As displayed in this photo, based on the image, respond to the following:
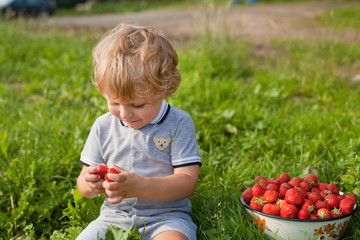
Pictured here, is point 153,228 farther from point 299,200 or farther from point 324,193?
point 324,193

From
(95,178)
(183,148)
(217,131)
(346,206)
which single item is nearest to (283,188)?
(346,206)

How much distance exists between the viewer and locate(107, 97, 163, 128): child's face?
1.74 meters

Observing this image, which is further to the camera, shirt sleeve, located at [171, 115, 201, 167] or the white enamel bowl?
shirt sleeve, located at [171, 115, 201, 167]

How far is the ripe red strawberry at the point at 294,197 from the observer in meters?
1.76

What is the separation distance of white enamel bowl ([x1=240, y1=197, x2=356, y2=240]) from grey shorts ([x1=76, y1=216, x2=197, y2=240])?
328 millimetres

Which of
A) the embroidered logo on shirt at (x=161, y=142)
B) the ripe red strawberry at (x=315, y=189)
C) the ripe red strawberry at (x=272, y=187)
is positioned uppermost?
the embroidered logo on shirt at (x=161, y=142)

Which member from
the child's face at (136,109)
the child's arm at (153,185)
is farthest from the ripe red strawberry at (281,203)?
the child's face at (136,109)

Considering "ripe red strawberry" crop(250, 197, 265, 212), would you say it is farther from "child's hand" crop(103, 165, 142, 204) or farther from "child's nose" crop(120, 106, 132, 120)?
"child's nose" crop(120, 106, 132, 120)

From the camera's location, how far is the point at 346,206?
175 centimetres

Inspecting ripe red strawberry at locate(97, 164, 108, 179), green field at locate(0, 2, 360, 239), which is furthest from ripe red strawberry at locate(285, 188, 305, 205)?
ripe red strawberry at locate(97, 164, 108, 179)

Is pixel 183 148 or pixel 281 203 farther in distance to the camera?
pixel 183 148

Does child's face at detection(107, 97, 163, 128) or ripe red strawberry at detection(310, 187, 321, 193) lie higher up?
child's face at detection(107, 97, 163, 128)

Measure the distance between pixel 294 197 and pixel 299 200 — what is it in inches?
1.0

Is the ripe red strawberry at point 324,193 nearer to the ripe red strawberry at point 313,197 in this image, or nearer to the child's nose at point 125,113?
the ripe red strawberry at point 313,197
